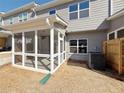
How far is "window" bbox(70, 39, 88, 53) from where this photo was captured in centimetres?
1193

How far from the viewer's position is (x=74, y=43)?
12.5 m

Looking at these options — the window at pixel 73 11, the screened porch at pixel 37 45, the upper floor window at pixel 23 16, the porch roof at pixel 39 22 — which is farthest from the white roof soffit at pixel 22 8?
the porch roof at pixel 39 22

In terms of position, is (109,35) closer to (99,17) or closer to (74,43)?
(99,17)

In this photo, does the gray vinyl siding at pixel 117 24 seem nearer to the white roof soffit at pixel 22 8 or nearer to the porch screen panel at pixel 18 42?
the porch screen panel at pixel 18 42

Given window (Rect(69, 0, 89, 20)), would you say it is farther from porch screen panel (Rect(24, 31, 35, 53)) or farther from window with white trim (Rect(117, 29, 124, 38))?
porch screen panel (Rect(24, 31, 35, 53))

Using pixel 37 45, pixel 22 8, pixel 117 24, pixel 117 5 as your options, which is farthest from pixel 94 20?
pixel 22 8

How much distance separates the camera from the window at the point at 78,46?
1193 cm

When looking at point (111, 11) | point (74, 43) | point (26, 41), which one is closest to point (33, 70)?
point (26, 41)

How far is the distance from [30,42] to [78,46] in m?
5.48

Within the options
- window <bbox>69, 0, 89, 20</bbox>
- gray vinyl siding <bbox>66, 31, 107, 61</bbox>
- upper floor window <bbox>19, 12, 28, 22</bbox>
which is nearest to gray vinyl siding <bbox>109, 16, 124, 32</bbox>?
gray vinyl siding <bbox>66, 31, 107, 61</bbox>

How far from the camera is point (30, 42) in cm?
837

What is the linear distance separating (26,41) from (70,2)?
6352 mm

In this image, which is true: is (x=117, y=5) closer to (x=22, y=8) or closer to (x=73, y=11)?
(x=73, y=11)

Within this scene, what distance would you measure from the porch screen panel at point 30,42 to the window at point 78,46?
5348 millimetres
